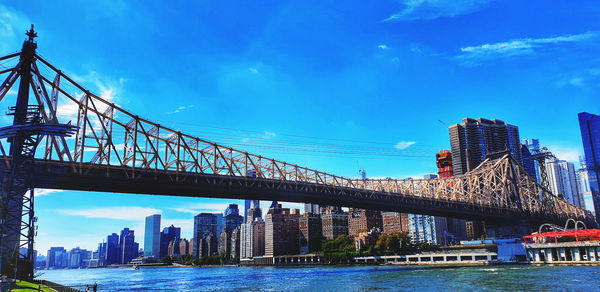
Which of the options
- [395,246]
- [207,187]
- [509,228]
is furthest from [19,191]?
[395,246]

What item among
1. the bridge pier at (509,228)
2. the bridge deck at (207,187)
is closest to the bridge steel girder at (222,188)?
the bridge deck at (207,187)

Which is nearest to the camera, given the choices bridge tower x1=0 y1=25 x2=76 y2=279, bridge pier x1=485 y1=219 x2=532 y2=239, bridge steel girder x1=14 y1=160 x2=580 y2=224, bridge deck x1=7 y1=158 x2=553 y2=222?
bridge tower x1=0 y1=25 x2=76 y2=279

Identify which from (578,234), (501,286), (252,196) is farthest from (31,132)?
(578,234)

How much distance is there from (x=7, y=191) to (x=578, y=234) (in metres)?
93.9

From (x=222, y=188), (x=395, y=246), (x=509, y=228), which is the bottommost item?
(x=395, y=246)

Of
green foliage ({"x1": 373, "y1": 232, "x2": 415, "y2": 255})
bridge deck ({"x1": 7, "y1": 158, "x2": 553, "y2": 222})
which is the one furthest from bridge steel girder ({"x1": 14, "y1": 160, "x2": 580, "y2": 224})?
green foliage ({"x1": 373, "y1": 232, "x2": 415, "y2": 255})

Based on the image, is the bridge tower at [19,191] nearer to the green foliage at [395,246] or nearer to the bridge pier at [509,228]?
the bridge pier at [509,228]

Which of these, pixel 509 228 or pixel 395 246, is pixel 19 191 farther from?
pixel 395 246

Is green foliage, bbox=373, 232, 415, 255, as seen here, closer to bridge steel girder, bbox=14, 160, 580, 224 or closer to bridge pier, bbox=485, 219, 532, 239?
bridge pier, bbox=485, 219, 532, 239

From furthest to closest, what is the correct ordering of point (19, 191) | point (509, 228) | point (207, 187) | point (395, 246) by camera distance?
point (395, 246)
point (509, 228)
point (207, 187)
point (19, 191)

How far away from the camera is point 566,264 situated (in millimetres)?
84000

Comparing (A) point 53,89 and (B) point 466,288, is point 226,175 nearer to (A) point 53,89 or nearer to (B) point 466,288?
(A) point 53,89

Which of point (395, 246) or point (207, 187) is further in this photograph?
point (395, 246)

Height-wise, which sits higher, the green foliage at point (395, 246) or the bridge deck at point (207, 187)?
the bridge deck at point (207, 187)
